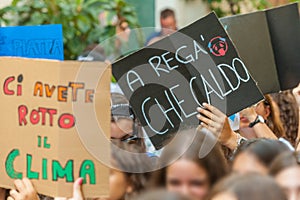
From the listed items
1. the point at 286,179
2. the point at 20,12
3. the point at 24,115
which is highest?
the point at 20,12

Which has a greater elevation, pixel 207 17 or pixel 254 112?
pixel 207 17

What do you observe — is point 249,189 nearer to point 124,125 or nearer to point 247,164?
point 247,164

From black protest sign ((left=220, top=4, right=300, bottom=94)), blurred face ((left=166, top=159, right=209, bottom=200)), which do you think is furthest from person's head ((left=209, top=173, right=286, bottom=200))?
black protest sign ((left=220, top=4, right=300, bottom=94))

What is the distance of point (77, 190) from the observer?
4316mm

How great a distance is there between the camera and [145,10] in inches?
505

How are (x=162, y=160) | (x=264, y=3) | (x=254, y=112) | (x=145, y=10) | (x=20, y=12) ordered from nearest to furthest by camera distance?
(x=162, y=160)
(x=254, y=112)
(x=20, y=12)
(x=264, y=3)
(x=145, y=10)

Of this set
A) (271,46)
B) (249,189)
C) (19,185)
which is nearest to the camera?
(249,189)

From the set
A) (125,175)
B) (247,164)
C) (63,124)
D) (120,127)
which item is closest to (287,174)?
(247,164)

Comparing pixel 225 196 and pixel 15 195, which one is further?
pixel 15 195

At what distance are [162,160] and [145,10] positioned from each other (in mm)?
8601

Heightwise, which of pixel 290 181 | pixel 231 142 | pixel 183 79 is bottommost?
pixel 290 181

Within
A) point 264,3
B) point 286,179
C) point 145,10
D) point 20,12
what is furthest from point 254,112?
point 145,10

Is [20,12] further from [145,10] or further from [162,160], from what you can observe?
[162,160]

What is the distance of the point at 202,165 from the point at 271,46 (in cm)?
161
